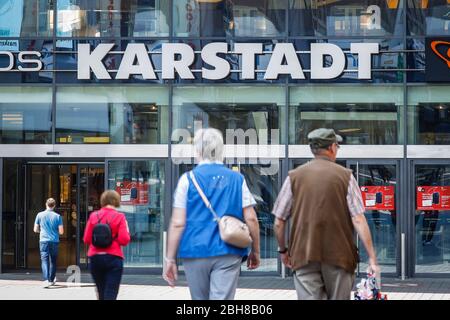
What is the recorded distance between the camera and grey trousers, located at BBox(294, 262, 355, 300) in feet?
24.1

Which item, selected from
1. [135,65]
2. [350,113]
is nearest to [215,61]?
[135,65]

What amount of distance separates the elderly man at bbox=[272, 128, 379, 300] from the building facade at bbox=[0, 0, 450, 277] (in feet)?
37.0

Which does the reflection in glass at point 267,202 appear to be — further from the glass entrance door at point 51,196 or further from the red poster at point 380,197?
the glass entrance door at point 51,196

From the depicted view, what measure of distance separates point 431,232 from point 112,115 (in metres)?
6.76

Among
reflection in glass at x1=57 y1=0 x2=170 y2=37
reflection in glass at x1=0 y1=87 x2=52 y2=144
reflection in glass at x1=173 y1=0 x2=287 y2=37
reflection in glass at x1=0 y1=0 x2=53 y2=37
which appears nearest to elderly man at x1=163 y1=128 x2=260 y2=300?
reflection in glass at x1=173 y1=0 x2=287 y2=37

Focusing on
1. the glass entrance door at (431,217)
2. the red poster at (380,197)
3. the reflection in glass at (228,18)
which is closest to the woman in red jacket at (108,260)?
the red poster at (380,197)

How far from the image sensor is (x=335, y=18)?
19.0 meters

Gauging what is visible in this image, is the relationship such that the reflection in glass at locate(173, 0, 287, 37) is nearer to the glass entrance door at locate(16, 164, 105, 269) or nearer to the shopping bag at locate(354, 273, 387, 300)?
the glass entrance door at locate(16, 164, 105, 269)

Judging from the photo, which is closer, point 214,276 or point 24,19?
point 214,276

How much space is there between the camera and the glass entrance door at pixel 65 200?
2008 cm

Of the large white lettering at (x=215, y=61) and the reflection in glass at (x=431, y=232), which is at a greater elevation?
the large white lettering at (x=215, y=61)

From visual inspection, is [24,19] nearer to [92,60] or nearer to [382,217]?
[92,60]

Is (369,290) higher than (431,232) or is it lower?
higher

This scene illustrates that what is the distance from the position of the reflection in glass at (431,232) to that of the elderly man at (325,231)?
1137cm
